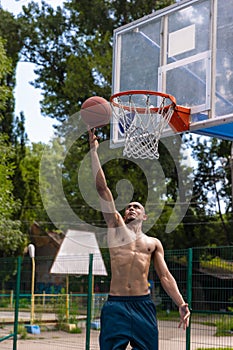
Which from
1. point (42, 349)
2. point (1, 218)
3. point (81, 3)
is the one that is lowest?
point (42, 349)

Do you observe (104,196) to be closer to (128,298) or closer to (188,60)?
(128,298)

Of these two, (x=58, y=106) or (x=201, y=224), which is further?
(x=201, y=224)

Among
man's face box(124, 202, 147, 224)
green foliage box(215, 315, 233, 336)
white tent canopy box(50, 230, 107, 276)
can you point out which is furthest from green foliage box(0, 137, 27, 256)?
man's face box(124, 202, 147, 224)

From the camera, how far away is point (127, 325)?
638 cm

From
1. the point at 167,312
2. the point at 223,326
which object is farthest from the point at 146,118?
the point at 223,326

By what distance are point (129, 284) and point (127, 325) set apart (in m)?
0.41

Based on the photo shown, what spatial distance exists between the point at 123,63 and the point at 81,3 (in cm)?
2063

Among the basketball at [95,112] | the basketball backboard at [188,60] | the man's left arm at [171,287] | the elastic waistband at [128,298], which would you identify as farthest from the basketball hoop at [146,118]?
the elastic waistband at [128,298]

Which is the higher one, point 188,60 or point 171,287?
point 188,60

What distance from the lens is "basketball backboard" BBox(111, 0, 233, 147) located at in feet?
28.2

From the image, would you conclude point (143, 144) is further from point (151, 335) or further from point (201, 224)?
point (201, 224)

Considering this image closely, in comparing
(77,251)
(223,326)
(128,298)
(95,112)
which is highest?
(95,112)

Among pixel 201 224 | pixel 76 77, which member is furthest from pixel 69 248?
pixel 201 224

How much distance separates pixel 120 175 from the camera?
2759cm
